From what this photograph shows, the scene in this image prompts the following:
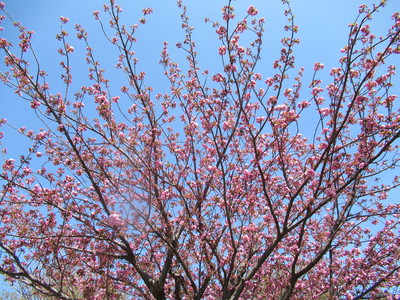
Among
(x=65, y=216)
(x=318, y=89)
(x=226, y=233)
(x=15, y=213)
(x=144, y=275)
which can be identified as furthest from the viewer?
(x=226, y=233)

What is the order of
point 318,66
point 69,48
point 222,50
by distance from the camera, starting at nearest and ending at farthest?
point 318,66 < point 222,50 < point 69,48

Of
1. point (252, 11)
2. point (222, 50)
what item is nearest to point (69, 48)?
point (222, 50)

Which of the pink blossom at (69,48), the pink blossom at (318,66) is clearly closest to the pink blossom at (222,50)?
the pink blossom at (318,66)

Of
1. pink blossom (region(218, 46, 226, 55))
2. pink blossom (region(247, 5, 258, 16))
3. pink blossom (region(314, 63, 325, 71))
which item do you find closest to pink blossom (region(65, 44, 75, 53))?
pink blossom (region(218, 46, 226, 55))

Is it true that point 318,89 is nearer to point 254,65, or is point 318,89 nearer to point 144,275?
point 254,65

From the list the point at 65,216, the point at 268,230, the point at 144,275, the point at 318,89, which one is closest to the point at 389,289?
the point at 268,230

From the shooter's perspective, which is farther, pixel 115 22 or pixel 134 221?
pixel 115 22

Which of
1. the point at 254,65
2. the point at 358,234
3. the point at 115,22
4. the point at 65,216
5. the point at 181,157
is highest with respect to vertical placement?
the point at 115,22

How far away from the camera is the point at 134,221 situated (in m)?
6.15

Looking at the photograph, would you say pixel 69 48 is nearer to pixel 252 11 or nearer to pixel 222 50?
pixel 222 50

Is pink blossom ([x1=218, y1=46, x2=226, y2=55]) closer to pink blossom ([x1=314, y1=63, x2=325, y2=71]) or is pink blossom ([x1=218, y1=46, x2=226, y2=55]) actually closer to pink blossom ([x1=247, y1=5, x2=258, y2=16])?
pink blossom ([x1=247, y1=5, x2=258, y2=16])

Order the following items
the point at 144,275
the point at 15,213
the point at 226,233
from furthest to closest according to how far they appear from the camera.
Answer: the point at 226,233, the point at 15,213, the point at 144,275

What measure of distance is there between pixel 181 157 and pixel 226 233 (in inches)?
90.1

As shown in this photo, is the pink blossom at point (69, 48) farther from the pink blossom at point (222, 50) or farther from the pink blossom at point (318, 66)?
the pink blossom at point (318, 66)
